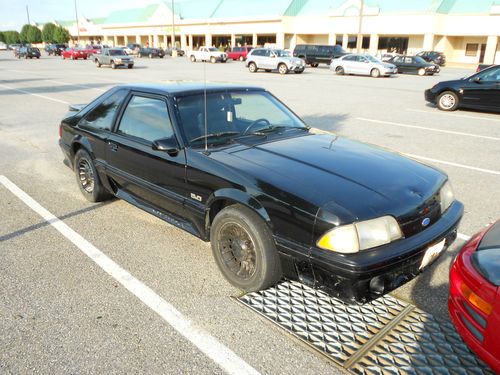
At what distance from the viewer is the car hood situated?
273 centimetres

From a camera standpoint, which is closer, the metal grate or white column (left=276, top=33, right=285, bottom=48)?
the metal grate

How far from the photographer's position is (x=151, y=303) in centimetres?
306

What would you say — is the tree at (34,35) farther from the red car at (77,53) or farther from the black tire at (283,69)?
the black tire at (283,69)

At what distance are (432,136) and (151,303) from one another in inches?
296

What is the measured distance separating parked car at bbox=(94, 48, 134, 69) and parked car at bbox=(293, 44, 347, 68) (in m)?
13.9

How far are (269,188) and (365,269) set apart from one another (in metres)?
0.82

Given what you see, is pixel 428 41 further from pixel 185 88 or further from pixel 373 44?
pixel 185 88

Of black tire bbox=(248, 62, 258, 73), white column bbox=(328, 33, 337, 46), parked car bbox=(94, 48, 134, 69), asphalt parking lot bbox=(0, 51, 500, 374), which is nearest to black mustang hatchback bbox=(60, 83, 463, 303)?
asphalt parking lot bbox=(0, 51, 500, 374)

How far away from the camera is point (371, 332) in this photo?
9.05 feet

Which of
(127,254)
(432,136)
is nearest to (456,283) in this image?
(127,254)

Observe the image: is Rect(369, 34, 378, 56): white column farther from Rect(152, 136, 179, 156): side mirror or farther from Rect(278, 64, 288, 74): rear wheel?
Rect(152, 136, 179, 156): side mirror

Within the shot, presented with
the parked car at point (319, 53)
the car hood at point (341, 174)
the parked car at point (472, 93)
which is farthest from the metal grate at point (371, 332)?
the parked car at point (319, 53)

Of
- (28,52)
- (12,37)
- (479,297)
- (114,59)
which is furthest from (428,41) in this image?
(12,37)

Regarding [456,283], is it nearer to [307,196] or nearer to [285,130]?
[307,196]
